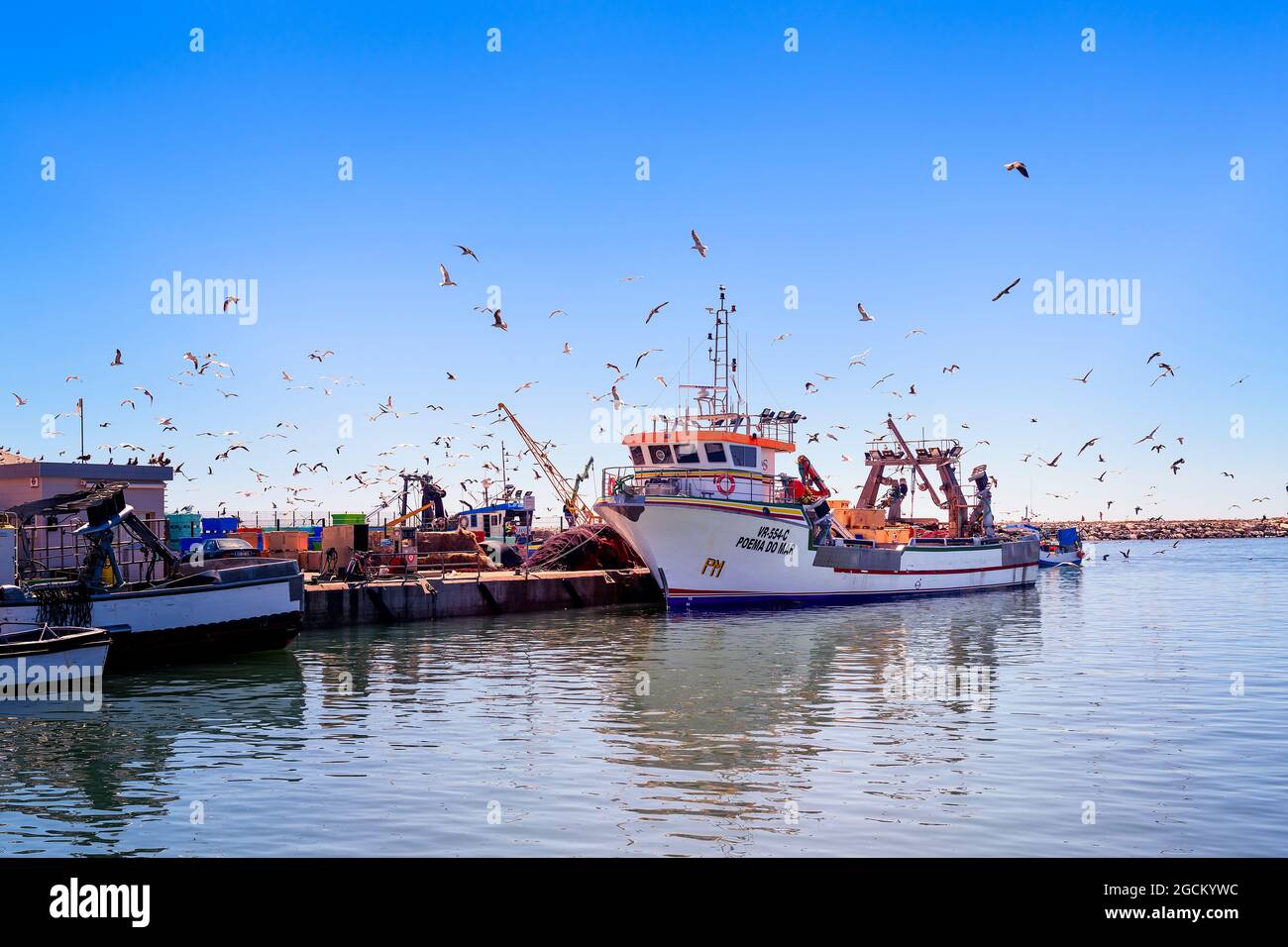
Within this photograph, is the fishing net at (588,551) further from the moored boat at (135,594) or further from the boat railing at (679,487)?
the moored boat at (135,594)

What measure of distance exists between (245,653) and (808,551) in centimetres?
2639

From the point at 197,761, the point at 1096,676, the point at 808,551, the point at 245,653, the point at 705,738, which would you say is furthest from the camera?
the point at 808,551

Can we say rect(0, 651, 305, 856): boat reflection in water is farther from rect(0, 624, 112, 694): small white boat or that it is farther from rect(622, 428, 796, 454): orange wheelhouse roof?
rect(622, 428, 796, 454): orange wheelhouse roof

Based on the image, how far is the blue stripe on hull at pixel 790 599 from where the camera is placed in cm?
4447

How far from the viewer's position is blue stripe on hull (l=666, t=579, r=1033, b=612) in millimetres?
44469

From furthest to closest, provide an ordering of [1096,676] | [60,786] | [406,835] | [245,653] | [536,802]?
[245,653], [1096,676], [60,786], [536,802], [406,835]

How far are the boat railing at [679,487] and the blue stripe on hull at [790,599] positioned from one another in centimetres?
421

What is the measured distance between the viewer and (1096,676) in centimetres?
2494

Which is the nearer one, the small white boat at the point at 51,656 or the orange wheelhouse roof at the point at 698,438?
the small white boat at the point at 51,656

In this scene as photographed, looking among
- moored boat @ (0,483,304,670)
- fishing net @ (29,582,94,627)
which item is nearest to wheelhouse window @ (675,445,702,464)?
moored boat @ (0,483,304,670)

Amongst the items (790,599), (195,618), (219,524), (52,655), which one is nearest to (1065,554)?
(790,599)

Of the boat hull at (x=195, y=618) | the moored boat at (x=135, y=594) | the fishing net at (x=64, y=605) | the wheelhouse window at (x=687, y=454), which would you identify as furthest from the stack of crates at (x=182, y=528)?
the fishing net at (x=64, y=605)
